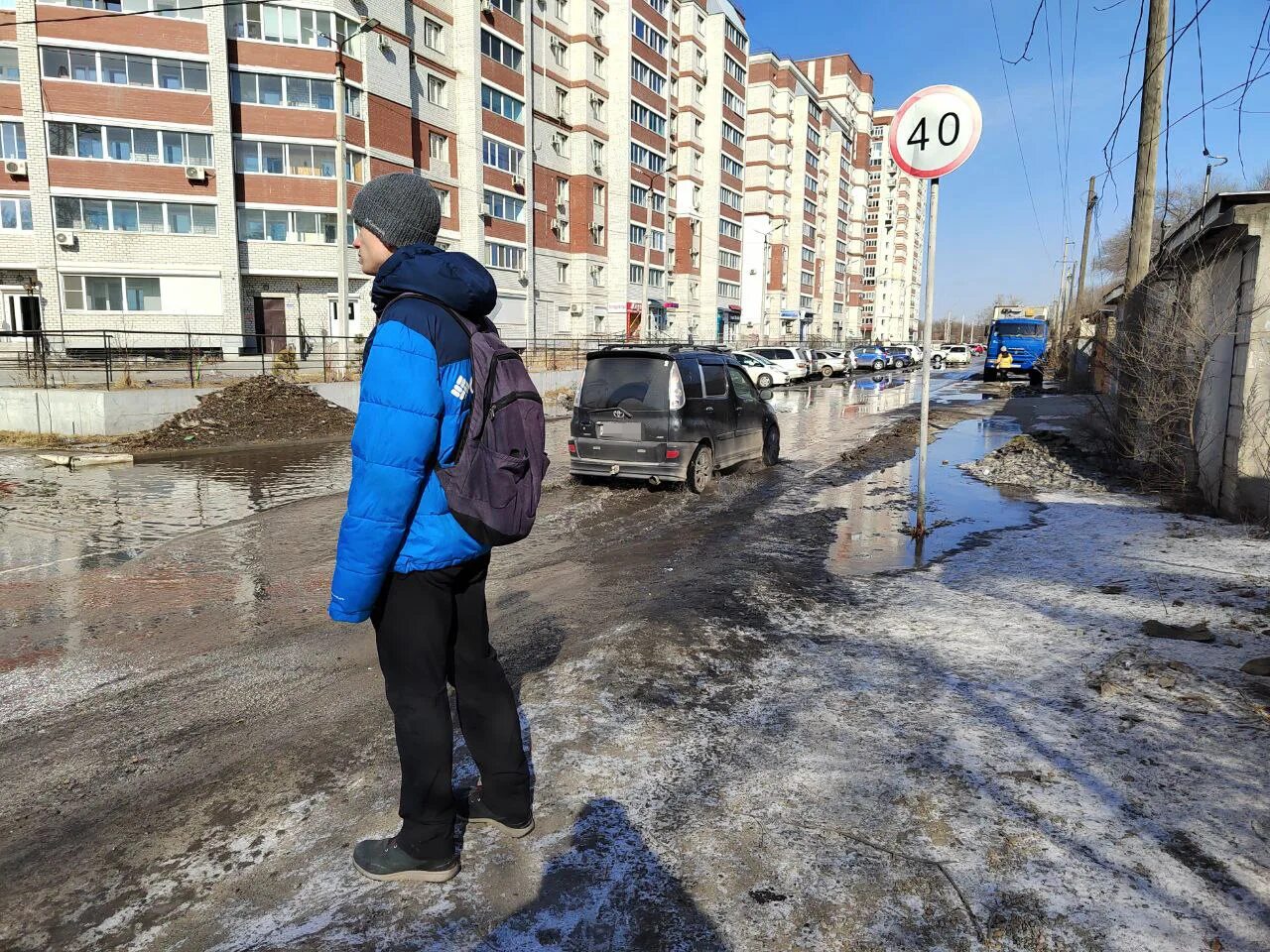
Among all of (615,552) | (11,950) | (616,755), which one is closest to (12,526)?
(615,552)

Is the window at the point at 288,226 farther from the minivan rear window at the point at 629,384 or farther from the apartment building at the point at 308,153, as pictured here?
the minivan rear window at the point at 629,384

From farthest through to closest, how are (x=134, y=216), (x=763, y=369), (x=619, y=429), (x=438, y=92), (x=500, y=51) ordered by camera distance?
1. (x=500, y=51)
2. (x=438, y=92)
3. (x=763, y=369)
4. (x=134, y=216)
5. (x=619, y=429)

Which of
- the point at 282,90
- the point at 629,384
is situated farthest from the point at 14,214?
the point at 629,384

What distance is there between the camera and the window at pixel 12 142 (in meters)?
32.6

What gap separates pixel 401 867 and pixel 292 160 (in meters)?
39.2

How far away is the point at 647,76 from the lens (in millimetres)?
57812

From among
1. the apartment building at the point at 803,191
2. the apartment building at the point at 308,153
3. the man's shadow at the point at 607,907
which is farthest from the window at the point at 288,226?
the apartment building at the point at 803,191

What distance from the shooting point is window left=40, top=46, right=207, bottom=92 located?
3222 cm

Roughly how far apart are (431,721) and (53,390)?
1643cm

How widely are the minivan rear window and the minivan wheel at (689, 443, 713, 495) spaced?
0.87m

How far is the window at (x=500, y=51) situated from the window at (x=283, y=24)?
9.25 m

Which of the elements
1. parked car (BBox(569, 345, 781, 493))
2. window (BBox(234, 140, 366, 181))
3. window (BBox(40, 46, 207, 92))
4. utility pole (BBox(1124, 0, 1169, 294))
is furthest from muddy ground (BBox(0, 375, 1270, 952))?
window (BBox(40, 46, 207, 92))

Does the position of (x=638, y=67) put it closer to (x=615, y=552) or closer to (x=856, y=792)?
(x=615, y=552)

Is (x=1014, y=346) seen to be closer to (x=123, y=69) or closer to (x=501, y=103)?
(x=501, y=103)
